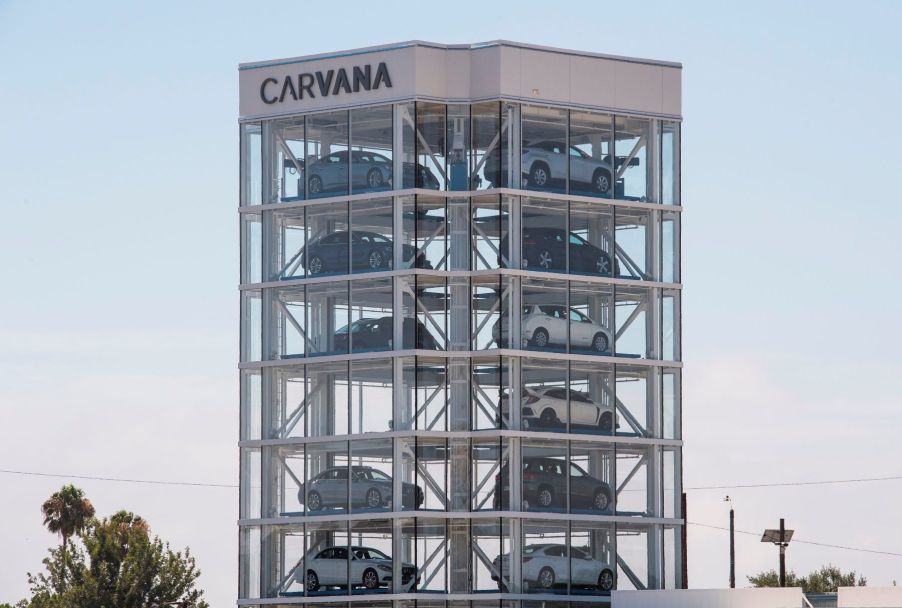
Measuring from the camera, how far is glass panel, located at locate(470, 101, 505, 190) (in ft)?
269

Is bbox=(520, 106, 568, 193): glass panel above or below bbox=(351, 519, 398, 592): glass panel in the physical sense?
above

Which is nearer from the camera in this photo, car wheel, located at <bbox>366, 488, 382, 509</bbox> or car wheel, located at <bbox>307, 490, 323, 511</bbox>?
car wheel, located at <bbox>366, 488, 382, 509</bbox>

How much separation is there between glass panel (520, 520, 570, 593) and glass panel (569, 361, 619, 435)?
399 cm

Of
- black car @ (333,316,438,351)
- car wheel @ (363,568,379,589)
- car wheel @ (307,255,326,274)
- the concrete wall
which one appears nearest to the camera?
the concrete wall

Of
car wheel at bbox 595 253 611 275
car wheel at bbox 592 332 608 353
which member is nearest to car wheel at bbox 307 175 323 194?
car wheel at bbox 595 253 611 275

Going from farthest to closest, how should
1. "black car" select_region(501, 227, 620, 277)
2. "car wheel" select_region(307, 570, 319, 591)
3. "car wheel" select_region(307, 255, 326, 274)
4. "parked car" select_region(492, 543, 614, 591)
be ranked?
"car wheel" select_region(307, 255, 326, 274), "black car" select_region(501, 227, 620, 277), "car wheel" select_region(307, 570, 319, 591), "parked car" select_region(492, 543, 614, 591)

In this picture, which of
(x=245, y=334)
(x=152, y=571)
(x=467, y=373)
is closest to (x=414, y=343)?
(x=467, y=373)

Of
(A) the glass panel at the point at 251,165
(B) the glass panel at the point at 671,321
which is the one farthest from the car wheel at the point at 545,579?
(A) the glass panel at the point at 251,165

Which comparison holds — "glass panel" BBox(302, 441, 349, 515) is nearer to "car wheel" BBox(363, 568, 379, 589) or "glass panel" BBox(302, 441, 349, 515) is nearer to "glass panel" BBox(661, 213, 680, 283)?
"car wheel" BBox(363, 568, 379, 589)

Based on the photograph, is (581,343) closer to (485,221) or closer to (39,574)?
(485,221)

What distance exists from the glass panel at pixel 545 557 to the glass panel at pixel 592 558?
13.1 inches

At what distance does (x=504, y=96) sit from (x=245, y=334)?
1372cm

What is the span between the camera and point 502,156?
82.2 m

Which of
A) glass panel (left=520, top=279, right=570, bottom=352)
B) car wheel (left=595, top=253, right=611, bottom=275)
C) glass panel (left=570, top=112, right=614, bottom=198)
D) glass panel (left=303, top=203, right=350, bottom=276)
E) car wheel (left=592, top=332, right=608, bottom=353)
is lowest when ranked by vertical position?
car wheel (left=592, top=332, right=608, bottom=353)
